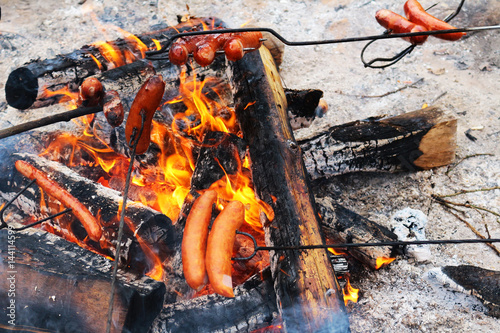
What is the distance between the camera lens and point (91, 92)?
2189 millimetres

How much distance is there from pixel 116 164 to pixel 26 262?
138cm

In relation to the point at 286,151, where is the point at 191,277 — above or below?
below

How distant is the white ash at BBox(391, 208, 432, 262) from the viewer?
277 centimetres

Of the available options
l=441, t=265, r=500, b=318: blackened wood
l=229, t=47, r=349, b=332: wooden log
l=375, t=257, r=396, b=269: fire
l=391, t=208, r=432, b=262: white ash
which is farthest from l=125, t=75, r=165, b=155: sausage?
l=441, t=265, r=500, b=318: blackened wood

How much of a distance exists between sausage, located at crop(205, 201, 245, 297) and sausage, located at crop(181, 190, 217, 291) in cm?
4

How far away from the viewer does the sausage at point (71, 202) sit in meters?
2.33

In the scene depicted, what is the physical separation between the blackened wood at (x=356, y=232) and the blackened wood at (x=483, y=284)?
1.54 feet

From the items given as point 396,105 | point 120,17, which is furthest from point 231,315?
point 120,17

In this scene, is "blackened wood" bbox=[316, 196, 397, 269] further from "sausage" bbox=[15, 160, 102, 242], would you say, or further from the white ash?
"sausage" bbox=[15, 160, 102, 242]

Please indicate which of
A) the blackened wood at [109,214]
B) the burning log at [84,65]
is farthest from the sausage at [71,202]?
the burning log at [84,65]

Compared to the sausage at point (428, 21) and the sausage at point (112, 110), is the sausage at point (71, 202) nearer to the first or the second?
the sausage at point (112, 110)

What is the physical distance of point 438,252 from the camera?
286 centimetres

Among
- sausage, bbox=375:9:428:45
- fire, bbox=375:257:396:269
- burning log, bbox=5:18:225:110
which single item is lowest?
fire, bbox=375:257:396:269

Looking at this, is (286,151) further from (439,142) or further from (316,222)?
(439,142)
